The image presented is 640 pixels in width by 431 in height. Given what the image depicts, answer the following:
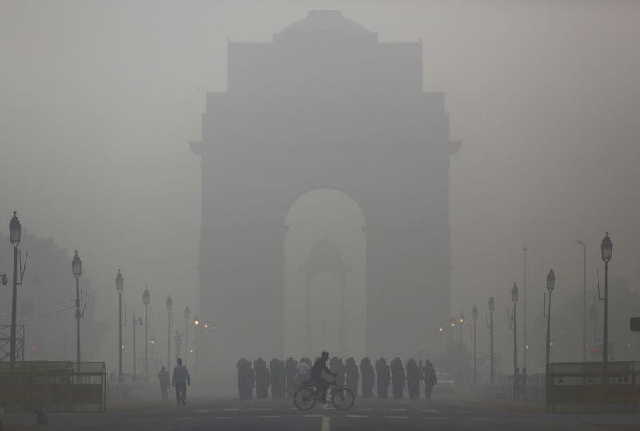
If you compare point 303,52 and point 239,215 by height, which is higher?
point 303,52

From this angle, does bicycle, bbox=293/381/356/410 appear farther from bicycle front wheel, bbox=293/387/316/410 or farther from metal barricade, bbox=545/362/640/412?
metal barricade, bbox=545/362/640/412

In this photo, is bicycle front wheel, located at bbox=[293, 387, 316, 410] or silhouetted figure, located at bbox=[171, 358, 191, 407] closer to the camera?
bicycle front wheel, located at bbox=[293, 387, 316, 410]

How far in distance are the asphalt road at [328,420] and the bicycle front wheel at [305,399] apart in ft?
0.86

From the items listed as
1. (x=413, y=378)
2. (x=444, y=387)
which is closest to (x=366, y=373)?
(x=413, y=378)

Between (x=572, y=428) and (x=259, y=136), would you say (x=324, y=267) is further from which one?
(x=572, y=428)

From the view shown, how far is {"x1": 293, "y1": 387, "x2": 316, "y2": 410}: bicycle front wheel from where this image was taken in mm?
33469

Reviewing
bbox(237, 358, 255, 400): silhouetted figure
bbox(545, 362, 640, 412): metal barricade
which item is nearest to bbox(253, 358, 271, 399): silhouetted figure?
bbox(237, 358, 255, 400): silhouetted figure

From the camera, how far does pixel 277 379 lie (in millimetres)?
49406

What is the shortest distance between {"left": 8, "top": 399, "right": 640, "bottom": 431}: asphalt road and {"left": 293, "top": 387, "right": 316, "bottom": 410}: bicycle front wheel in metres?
0.26

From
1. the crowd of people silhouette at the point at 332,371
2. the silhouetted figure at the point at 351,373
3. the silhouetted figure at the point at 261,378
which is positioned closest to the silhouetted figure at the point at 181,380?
the crowd of people silhouette at the point at 332,371

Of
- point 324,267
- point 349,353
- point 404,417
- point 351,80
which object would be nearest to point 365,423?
point 404,417

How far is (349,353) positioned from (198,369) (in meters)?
69.7

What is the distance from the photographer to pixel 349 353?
547 ft

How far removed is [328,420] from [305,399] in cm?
514
